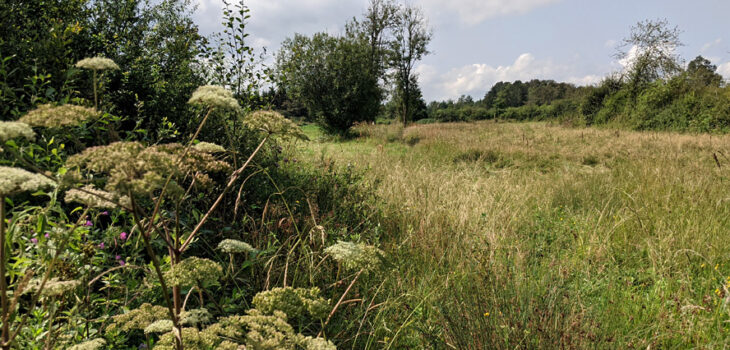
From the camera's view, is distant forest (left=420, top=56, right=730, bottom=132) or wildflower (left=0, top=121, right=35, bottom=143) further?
distant forest (left=420, top=56, right=730, bottom=132)

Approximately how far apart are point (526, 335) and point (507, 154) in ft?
27.9

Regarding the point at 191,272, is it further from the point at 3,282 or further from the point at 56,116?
the point at 56,116

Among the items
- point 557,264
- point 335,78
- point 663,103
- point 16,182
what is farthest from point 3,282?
point 663,103

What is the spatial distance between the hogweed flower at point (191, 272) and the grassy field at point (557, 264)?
42.0 inches

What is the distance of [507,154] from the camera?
960 cm

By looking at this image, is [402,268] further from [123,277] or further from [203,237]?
[123,277]

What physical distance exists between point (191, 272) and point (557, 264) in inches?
101

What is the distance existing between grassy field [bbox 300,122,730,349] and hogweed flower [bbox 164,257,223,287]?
1.07 metres

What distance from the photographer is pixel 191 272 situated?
922mm

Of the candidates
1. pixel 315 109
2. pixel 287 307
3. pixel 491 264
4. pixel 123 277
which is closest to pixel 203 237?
pixel 123 277

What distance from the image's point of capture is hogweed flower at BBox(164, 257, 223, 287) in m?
0.89

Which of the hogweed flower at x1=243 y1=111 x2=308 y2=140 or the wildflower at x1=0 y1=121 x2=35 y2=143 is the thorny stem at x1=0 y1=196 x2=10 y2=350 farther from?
the hogweed flower at x1=243 y1=111 x2=308 y2=140

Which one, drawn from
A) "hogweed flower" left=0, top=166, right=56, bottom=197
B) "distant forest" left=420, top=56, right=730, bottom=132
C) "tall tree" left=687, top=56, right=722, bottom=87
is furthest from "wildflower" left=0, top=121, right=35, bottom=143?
"tall tree" left=687, top=56, right=722, bottom=87

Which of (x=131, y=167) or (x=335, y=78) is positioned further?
(x=335, y=78)
